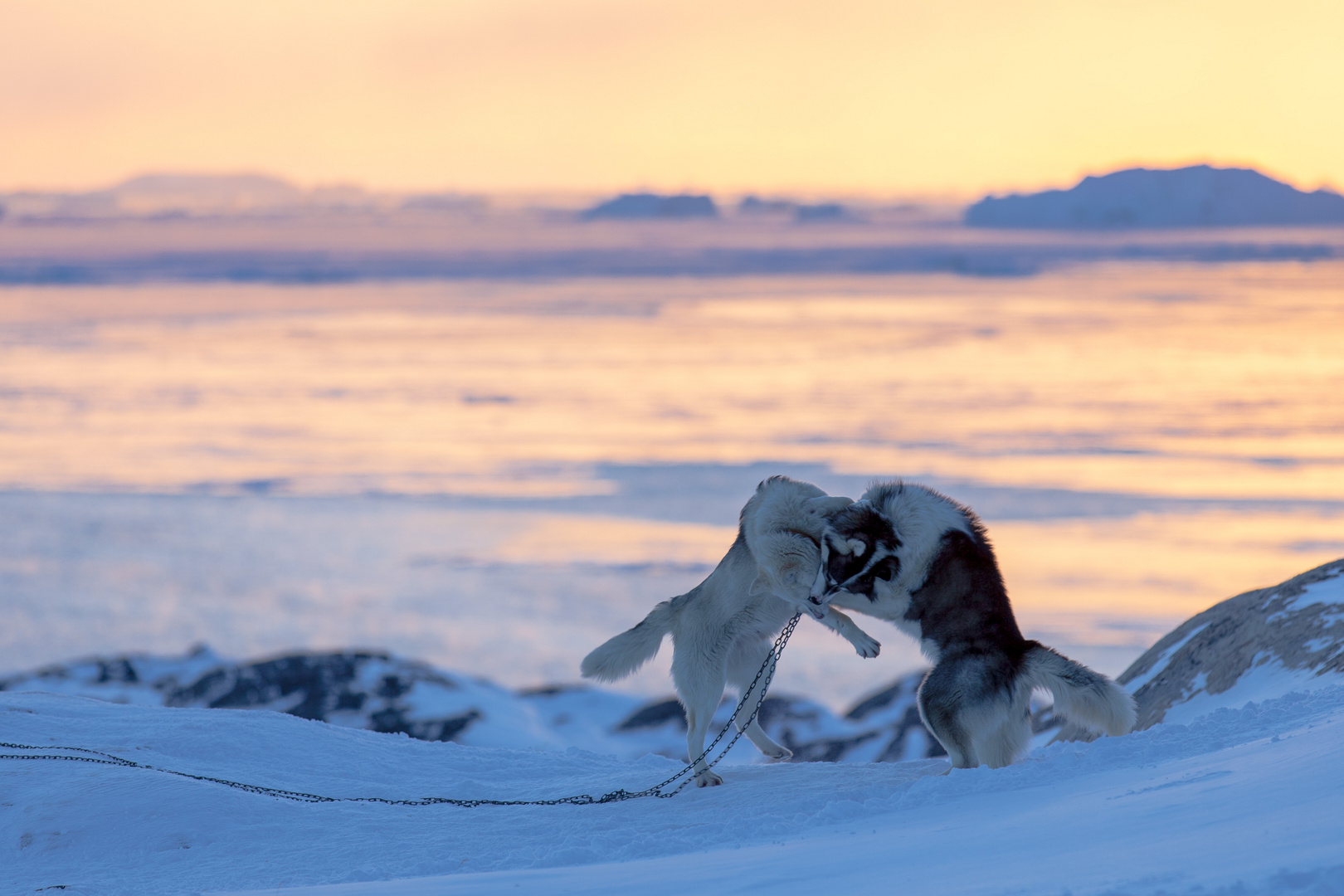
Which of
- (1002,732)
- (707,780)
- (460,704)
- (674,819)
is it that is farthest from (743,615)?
(460,704)

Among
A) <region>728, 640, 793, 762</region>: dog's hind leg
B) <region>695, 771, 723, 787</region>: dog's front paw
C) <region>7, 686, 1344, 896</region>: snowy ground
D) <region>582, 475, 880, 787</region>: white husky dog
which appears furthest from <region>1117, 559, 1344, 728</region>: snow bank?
<region>695, 771, 723, 787</region>: dog's front paw

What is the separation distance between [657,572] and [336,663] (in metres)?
11.4

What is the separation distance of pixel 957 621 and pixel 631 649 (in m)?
2.11

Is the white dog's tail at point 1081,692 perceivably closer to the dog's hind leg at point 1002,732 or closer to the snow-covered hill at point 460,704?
the dog's hind leg at point 1002,732

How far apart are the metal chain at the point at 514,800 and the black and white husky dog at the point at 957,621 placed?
25.9 inches

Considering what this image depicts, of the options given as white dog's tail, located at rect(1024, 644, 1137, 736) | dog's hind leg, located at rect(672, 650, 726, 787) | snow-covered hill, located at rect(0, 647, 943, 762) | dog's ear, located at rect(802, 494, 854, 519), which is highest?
dog's ear, located at rect(802, 494, 854, 519)

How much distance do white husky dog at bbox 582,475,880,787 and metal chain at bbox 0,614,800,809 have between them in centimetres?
5

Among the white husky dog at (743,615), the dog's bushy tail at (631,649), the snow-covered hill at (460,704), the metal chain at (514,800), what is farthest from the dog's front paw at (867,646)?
the snow-covered hill at (460,704)

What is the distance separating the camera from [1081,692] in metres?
6.62

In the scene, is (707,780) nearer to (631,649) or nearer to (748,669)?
(748,669)

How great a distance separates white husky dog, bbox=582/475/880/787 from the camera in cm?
721

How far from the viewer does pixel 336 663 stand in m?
34.8

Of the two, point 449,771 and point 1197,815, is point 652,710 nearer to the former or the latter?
point 449,771

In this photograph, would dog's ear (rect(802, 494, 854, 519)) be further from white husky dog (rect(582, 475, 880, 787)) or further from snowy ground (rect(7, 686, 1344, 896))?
snowy ground (rect(7, 686, 1344, 896))
